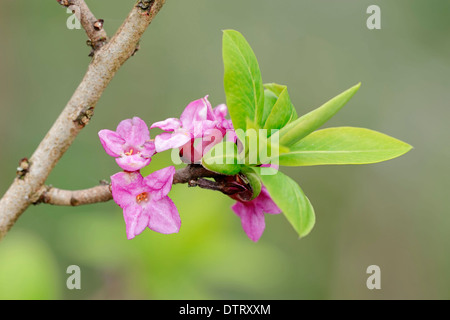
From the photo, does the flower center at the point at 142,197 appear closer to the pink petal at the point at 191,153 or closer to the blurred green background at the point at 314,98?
the pink petal at the point at 191,153

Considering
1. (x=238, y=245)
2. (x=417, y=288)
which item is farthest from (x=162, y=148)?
(x=417, y=288)

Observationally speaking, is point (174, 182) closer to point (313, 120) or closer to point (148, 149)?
point (148, 149)

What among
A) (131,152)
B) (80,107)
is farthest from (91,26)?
(131,152)

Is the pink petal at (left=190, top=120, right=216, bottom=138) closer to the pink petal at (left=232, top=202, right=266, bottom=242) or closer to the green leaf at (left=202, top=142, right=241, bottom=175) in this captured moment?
the green leaf at (left=202, top=142, right=241, bottom=175)

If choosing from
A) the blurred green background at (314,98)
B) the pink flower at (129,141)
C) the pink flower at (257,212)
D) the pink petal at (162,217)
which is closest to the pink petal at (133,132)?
the pink flower at (129,141)

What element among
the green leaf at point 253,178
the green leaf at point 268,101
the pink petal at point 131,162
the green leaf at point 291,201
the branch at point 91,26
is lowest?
the green leaf at point 291,201

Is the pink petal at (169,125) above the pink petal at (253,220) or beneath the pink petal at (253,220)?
above

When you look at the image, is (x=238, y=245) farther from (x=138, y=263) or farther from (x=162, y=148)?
(x=162, y=148)

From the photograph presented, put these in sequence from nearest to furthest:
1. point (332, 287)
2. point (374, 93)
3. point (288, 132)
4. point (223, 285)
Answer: point (288, 132) → point (223, 285) → point (332, 287) → point (374, 93)
